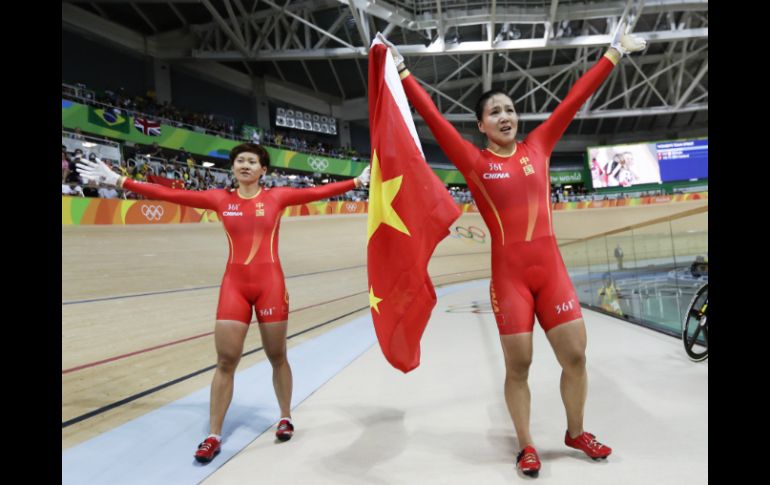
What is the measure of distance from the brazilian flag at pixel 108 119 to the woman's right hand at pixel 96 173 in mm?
12649

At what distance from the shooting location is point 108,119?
511 inches

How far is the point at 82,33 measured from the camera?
14852mm

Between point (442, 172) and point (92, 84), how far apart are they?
59.9ft

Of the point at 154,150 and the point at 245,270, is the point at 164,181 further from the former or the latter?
the point at 245,270

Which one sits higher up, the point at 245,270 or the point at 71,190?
the point at 71,190

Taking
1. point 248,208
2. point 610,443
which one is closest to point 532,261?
point 610,443

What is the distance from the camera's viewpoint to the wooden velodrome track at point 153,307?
305 cm

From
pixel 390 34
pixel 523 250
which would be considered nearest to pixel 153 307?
pixel 523 250

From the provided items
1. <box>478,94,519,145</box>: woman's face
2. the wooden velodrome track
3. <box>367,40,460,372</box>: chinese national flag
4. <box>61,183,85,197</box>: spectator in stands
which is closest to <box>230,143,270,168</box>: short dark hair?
<box>367,40,460,372</box>: chinese national flag

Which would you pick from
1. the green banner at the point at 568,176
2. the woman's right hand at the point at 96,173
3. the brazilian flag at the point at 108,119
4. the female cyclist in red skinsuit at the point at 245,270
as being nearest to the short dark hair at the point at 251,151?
the female cyclist in red skinsuit at the point at 245,270

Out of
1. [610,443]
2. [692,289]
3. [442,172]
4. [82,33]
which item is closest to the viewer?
[610,443]

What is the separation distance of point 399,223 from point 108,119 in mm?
14566

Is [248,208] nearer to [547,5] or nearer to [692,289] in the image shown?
[692,289]

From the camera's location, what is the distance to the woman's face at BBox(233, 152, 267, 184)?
2.46 m
